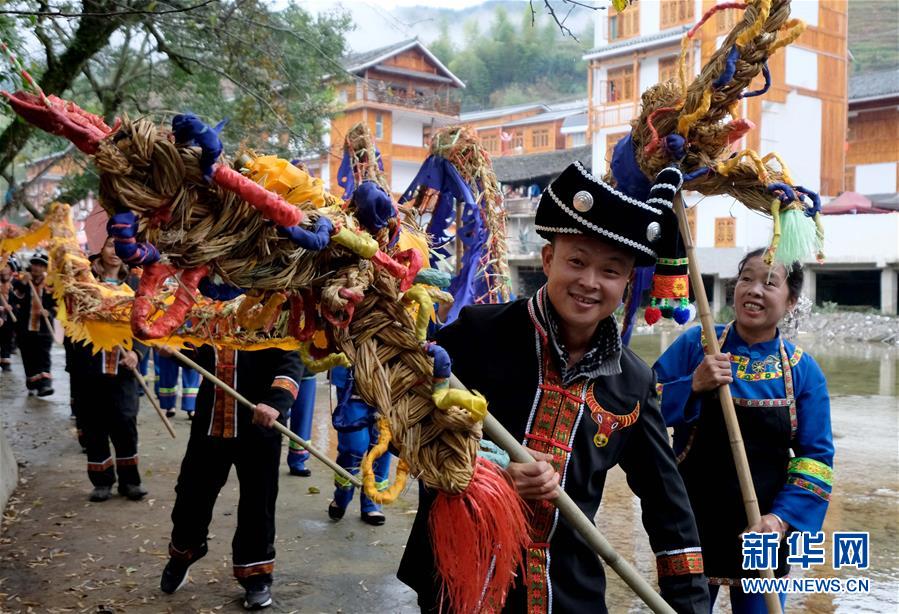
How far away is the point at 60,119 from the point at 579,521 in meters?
1.47

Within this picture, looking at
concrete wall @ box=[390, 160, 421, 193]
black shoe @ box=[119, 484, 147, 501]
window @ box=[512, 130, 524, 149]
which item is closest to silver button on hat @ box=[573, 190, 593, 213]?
black shoe @ box=[119, 484, 147, 501]

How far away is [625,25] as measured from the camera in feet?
92.3

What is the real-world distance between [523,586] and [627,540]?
141 inches

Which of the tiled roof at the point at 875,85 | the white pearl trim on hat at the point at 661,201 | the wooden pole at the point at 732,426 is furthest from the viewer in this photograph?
the tiled roof at the point at 875,85

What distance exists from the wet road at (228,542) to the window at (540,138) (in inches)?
1191

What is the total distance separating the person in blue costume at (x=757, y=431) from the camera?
10.0ft

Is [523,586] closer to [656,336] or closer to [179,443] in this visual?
[179,443]

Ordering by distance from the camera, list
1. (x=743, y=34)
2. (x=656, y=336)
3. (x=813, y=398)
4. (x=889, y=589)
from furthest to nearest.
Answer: (x=656, y=336)
(x=889, y=589)
(x=813, y=398)
(x=743, y=34)

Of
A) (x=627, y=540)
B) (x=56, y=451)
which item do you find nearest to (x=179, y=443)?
(x=56, y=451)

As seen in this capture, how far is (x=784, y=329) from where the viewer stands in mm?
4133

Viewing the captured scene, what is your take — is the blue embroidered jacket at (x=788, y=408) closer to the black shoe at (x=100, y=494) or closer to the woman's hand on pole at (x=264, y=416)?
the woman's hand on pole at (x=264, y=416)

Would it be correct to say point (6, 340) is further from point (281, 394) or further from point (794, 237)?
point (794, 237)

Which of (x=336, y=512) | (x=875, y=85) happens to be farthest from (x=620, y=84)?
(x=336, y=512)

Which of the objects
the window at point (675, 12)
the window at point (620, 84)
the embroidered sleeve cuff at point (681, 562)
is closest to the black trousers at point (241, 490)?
the embroidered sleeve cuff at point (681, 562)
